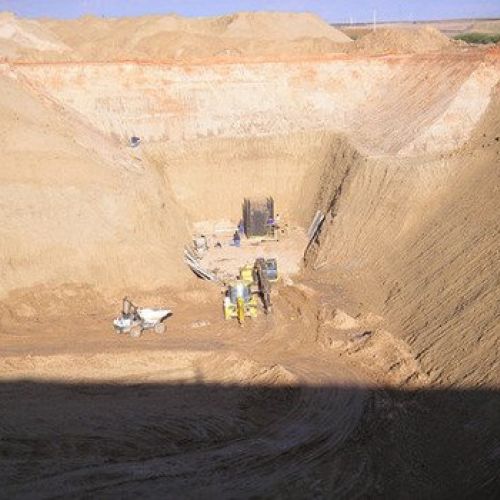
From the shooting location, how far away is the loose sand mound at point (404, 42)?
111 ft


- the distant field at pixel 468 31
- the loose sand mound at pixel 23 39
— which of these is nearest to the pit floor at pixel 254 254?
the loose sand mound at pixel 23 39

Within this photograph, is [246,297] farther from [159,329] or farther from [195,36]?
[195,36]

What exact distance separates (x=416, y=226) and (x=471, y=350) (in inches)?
300

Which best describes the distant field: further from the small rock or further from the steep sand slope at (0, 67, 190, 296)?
the small rock

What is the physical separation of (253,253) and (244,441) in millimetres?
12605

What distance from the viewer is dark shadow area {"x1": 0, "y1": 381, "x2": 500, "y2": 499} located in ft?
41.1

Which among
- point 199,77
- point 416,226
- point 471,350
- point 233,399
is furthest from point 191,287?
point 199,77

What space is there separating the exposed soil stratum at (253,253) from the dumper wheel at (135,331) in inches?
12.3

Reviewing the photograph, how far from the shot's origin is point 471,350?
15867 millimetres

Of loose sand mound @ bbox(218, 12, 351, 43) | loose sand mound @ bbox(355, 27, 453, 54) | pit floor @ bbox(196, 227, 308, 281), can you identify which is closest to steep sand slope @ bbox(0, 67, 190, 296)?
pit floor @ bbox(196, 227, 308, 281)

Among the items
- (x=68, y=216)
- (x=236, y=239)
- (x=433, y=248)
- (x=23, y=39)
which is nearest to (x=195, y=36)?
(x=23, y=39)

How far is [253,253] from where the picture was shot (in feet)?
84.8

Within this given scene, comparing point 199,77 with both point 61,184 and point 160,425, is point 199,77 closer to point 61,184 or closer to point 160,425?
point 61,184

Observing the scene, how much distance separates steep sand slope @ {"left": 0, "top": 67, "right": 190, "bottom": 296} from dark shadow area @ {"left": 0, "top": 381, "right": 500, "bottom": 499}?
561cm
